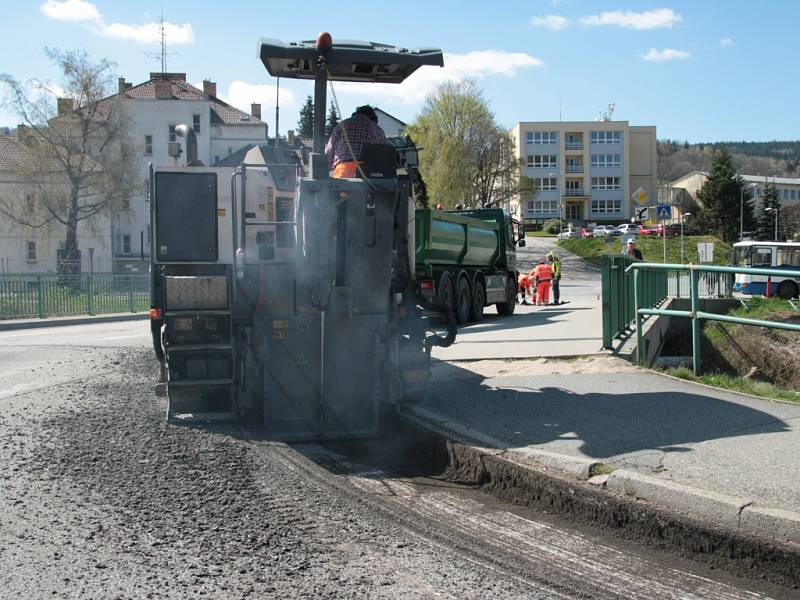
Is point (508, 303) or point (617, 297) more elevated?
point (617, 297)

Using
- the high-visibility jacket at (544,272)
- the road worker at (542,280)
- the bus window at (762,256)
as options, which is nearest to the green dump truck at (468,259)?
the high-visibility jacket at (544,272)

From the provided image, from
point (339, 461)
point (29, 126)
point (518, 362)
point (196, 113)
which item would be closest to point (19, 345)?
point (518, 362)

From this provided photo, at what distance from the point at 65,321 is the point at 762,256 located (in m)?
31.6

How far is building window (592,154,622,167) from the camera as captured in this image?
358ft

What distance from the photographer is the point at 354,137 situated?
8.49m

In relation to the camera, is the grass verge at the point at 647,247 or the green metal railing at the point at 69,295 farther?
the grass verge at the point at 647,247

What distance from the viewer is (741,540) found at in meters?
4.69

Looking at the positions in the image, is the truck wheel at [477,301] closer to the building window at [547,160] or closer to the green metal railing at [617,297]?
the green metal railing at [617,297]

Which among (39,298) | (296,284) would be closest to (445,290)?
(296,284)

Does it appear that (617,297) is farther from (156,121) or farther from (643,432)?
(156,121)

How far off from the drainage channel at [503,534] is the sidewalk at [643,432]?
37 centimetres

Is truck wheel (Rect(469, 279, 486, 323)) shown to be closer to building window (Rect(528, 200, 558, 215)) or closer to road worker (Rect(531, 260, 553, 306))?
road worker (Rect(531, 260, 553, 306))

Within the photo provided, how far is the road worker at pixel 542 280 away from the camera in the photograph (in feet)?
92.2

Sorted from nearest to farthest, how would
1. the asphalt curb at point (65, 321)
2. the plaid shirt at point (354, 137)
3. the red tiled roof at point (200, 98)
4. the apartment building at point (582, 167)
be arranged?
the plaid shirt at point (354, 137)
the asphalt curb at point (65, 321)
the red tiled roof at point (200, 98)
the apartment building at point (582, 167)
